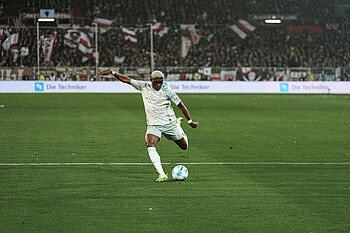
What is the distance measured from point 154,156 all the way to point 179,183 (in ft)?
1.89

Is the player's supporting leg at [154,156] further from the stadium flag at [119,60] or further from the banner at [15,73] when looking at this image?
the stadium flag at [119,60]

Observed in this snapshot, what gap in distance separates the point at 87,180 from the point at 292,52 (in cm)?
3802

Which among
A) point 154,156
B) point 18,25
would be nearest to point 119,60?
point 18,25

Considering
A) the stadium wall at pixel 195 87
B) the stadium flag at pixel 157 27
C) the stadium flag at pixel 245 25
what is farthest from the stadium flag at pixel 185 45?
the stadium wall at pixel 195 87

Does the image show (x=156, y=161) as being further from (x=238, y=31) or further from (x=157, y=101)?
(x=238, y=31)

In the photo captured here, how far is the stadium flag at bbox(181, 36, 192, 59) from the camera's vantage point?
44.2 metres

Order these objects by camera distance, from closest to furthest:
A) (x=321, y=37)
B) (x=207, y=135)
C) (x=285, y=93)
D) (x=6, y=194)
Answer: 1. (x=6, y=194)
2. (x=207, y=135)
3. (x=285, y=93)
4. (x=321, y=37)

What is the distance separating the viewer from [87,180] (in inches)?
333

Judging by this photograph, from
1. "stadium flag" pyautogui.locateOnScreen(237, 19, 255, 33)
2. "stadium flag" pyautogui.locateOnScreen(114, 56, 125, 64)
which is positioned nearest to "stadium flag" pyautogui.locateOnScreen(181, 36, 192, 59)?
"stadium flag" pyautogui.locateOnScreen(114, 56, 125, 64)

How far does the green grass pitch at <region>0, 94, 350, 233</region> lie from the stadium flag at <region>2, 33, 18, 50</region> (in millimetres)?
24646

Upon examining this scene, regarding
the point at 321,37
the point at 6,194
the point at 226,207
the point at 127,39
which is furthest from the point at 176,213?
the point at 321,37

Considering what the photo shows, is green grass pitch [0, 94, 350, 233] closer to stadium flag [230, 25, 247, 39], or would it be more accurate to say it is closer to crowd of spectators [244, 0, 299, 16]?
stadium flag [230, 25, 247, 39]

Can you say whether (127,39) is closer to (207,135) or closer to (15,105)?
(15,105)

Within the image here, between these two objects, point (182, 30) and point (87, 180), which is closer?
point (87, 180)
